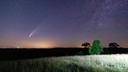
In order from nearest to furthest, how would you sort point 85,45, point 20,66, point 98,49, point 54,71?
point 54,71 < point 20,66 < point 98,49 < point 85,45

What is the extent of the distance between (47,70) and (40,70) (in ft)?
1.21

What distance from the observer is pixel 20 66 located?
18.3 meters

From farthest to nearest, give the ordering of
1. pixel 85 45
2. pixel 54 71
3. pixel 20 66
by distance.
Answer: pixel 85 45 → pixel 20 66 → pixel 54 71

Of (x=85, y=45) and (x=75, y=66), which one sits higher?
(x=85, y=45)

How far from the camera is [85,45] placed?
89.4m

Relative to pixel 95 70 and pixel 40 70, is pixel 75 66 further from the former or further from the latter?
A: pixel 40 70

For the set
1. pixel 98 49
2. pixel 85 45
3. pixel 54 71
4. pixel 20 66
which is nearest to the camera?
pixel 54 71

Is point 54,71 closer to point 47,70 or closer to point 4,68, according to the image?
point 47,70

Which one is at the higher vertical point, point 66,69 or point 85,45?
point 85,45

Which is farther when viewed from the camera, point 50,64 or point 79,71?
point 50,64

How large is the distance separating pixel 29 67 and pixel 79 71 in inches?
112

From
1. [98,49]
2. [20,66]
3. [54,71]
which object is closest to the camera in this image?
[54,71]

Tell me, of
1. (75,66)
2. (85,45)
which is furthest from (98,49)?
(85,45)

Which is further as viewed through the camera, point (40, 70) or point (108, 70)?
point (108, 70)
